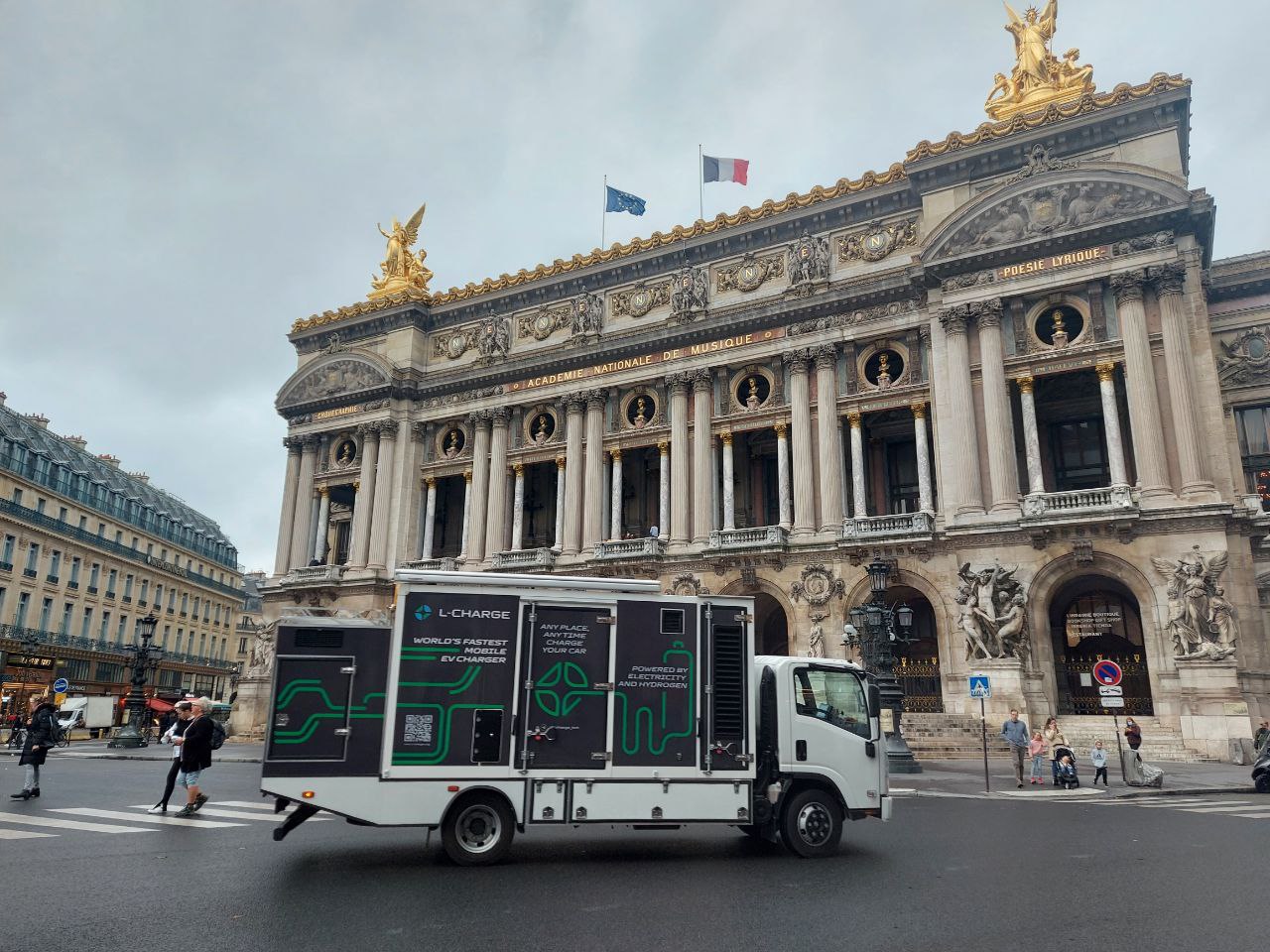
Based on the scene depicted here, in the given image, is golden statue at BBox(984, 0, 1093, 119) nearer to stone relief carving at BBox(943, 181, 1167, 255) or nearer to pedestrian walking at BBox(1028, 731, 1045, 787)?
stone relief carving at BBox(943, 181, 1167, 255)

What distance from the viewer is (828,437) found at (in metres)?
36.5

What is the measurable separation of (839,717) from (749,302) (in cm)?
2982

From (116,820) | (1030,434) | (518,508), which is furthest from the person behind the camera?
(518,508)

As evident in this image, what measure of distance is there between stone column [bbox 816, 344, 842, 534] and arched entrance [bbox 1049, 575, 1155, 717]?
864 cm

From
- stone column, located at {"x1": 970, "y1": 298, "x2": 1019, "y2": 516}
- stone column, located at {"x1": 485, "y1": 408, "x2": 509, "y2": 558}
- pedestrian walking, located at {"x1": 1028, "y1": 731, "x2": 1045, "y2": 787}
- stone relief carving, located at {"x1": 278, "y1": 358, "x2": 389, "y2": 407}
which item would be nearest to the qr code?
pedestrian walking, located at {"x1": 1028, "y1": 731, "x2": 1045, "y2": 787}

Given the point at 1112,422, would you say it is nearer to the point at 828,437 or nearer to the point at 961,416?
the point at 961,416

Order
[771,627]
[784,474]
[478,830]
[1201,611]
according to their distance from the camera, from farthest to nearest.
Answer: [771,627]
[784,474]
[1201,611]
[478,830]

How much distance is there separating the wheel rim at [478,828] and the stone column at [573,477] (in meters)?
30.7

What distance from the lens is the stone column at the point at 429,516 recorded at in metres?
46.5

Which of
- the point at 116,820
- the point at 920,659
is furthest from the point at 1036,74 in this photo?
the point at 116,820

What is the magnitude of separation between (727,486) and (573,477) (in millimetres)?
8161

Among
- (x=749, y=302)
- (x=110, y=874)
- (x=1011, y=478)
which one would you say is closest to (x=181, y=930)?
(x=110, y=874)

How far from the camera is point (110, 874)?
31.0ft

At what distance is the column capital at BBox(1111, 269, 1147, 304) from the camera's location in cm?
3122
